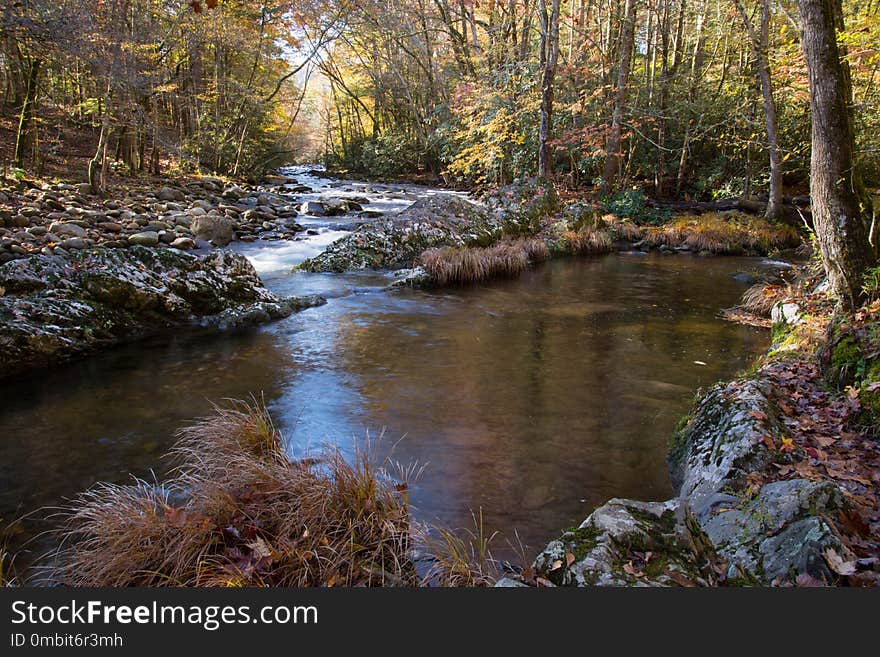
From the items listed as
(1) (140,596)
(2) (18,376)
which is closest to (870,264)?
(1) (140,596)

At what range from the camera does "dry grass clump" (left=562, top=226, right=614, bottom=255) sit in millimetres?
14820

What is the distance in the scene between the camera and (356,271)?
12055 millimetres

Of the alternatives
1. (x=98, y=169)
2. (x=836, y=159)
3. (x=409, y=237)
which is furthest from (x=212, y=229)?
(x=836, y=159)

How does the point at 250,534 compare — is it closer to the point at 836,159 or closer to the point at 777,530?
the point at 777,530

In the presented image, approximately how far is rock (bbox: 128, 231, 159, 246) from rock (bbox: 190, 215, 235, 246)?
5.18ft

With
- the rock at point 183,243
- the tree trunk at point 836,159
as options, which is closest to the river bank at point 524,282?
the rock at point 183,243

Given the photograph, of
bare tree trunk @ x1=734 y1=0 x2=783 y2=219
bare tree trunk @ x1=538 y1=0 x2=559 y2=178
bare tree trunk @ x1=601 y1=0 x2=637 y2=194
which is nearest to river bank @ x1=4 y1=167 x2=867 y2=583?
bare tree trunk @ x1=734 y1=0 x2=783 y2=219

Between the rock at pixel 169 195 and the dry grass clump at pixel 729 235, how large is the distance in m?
14.9

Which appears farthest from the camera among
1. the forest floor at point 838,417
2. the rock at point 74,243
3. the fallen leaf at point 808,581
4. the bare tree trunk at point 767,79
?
the bare tree trunk at point 767,79

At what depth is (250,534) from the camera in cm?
325

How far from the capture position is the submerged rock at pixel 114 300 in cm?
639

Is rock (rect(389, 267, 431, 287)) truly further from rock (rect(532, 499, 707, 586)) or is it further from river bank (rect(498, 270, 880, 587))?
rock (rect(532, 499, 707, 586))

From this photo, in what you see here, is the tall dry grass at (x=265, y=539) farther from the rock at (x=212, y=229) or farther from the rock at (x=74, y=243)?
the rock at (x=212, y=229)

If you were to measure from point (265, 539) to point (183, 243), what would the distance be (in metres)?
11.2
